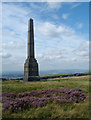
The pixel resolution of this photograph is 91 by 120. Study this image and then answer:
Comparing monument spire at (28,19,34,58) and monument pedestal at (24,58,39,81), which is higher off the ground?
monument spire at (28,19,34,58)

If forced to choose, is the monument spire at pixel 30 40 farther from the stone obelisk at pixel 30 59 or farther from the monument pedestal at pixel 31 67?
the monument pedestal at pixel 31 67

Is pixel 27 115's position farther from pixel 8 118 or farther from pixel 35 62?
pixel 35 62

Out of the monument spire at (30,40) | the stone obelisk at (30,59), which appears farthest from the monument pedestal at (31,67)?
the monument spire at (30,40)

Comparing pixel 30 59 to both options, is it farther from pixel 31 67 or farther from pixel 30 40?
pixel 30 40

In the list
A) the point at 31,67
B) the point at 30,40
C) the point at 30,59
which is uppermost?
the point at 30,40

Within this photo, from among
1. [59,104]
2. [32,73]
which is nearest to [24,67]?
[32,73]

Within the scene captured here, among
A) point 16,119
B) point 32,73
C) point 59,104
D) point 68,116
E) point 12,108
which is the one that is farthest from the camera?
point 32,73

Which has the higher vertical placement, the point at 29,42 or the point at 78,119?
the point at 29,42

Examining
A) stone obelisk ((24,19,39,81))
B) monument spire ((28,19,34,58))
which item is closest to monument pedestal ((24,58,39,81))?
stone obelisk ((24,19,39,81))

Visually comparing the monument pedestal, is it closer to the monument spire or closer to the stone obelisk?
the stone obelisk

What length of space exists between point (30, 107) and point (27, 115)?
1020 mm

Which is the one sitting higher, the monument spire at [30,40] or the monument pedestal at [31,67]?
the monument spire at [30,40]

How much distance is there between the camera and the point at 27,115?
18.3 feet

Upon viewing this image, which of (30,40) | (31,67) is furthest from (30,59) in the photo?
(30,40)
